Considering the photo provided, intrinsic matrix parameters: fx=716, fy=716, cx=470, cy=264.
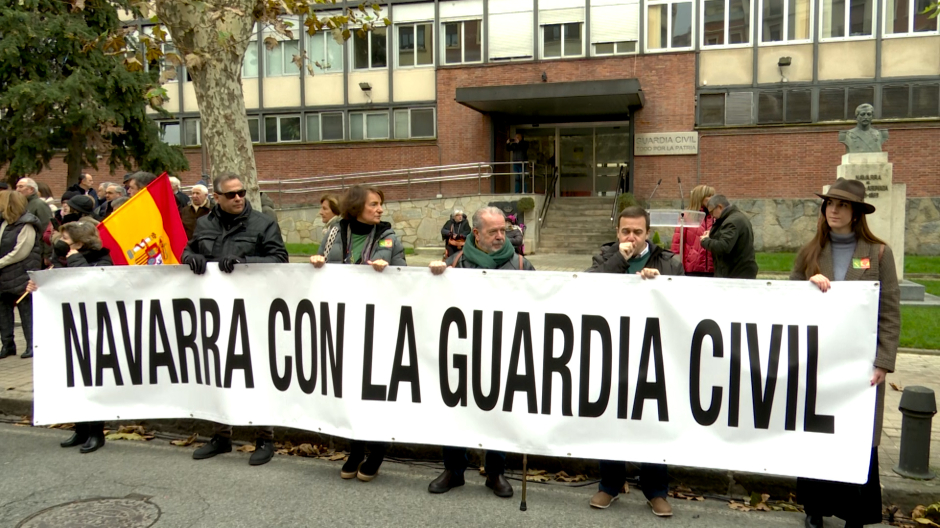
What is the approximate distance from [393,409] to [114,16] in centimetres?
2034

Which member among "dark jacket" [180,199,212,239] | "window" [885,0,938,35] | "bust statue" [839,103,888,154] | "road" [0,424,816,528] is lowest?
"road" [0,424,816,528]

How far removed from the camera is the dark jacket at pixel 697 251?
7371mm

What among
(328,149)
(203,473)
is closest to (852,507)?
(203,473)

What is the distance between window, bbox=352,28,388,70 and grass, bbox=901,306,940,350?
1834 cm

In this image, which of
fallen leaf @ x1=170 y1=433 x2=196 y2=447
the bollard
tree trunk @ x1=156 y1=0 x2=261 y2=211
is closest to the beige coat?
the bollard

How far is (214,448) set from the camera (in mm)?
5203

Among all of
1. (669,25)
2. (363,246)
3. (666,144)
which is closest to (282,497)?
(363,246)

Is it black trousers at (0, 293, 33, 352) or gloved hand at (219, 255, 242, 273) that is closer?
gloved hand at (219, 255, 242, 273)

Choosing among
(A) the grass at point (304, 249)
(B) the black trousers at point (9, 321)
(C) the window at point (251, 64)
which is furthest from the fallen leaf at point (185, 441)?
(C) the window at point (251, 64)

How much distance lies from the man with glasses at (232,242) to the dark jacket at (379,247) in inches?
16.1

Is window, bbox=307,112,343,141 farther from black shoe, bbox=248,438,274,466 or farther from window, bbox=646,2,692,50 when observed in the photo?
black shoe, bbox=248,438,274,466

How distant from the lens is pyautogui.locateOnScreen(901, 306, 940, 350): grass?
8.28m

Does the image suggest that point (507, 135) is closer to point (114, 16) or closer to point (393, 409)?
point (114, 16)

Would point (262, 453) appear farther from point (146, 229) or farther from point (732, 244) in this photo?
point (732, 244)
